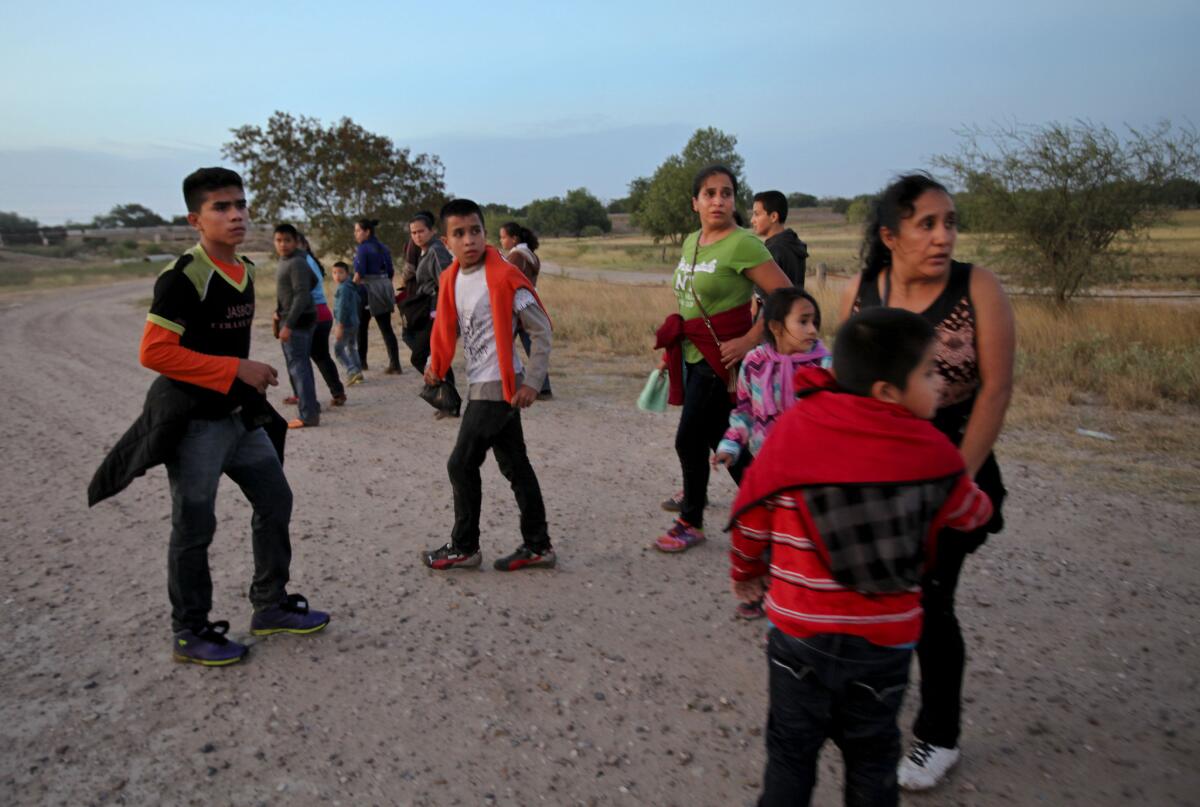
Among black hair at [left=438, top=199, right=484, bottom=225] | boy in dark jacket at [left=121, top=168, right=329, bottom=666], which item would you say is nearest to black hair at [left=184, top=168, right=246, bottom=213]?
boy in dark jacket at [left=121, top=168, right=329, bottom=666]

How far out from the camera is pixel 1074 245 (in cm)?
1455

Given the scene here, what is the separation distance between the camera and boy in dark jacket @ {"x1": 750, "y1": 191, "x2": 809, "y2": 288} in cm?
612

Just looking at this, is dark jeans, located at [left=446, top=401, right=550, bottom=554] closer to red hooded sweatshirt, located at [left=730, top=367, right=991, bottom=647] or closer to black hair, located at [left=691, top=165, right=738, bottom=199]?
black hair, located at [left=691, top=165, right=738, bottom=199]

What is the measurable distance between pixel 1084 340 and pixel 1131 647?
8036mm

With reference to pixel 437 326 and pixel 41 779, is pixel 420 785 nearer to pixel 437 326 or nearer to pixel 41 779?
pixel 41 779

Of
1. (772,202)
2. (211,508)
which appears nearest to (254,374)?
(211,508)

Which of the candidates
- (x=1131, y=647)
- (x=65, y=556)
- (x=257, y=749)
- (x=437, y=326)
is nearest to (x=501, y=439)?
(x=437, y=326)

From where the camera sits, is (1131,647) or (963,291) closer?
(963,291)

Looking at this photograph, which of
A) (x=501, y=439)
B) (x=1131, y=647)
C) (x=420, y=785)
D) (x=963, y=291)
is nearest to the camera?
(x=963, y=291)

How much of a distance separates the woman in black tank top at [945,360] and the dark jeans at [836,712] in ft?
2.33

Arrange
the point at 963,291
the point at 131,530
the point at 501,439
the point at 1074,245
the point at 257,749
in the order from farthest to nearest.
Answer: the point at 1074,245 < the point at 131,530 < the point at 501,439 < the point at 257,749 < the point at 963,291

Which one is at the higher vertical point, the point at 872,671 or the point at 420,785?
the point at 872,671

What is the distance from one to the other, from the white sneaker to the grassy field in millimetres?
1747

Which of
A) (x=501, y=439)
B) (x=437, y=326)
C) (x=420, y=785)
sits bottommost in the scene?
(x=420, y=785)
